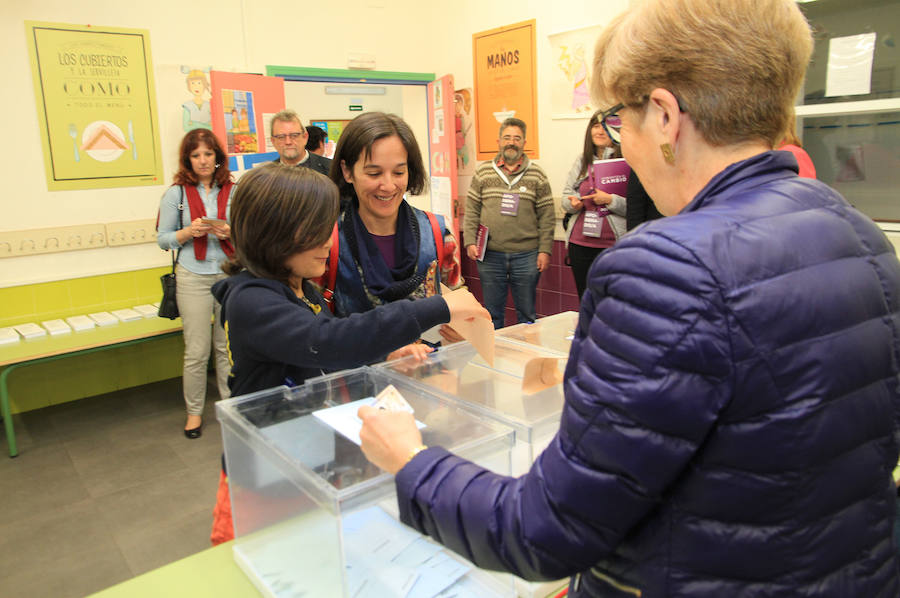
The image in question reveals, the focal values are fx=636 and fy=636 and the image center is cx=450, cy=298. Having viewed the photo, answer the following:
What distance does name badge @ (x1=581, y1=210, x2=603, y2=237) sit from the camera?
165 inches

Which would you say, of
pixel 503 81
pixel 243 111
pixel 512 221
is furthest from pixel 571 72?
pixel 243 111

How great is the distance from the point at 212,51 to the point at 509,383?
444cm

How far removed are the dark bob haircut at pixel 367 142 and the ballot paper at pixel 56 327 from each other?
3.07 metres

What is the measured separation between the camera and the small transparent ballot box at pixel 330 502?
96 cm

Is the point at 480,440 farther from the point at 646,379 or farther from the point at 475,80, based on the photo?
the point at 475,80

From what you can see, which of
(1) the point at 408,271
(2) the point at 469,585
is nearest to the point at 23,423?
(1) the point at 408,271

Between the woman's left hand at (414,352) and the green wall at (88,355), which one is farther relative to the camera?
the green wall at (88,355)

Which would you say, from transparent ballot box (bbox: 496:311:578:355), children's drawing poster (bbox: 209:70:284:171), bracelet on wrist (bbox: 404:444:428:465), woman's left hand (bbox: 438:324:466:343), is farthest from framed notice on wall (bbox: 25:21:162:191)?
bracelet on wrist (bbox: 404:444:428:465)

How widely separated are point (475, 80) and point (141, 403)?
3.96 meters

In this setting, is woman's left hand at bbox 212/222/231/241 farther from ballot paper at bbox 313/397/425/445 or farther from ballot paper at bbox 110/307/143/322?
ballot paper at bbox 313/397/425/445

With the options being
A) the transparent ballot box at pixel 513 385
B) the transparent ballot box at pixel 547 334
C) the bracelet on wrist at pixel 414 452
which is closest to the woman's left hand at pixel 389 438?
the bracelet on wrist at pixel 414 452

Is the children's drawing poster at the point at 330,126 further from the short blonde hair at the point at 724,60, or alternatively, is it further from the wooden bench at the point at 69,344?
the short blonde hair at the point at 724,60

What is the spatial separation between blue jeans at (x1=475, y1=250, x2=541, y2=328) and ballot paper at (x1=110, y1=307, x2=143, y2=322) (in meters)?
2.54

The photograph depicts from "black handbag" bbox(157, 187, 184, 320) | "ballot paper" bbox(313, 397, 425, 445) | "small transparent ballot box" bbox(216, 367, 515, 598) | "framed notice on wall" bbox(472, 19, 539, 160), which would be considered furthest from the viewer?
"framed notice on wall" bbox(472, 19, 539, 160)
